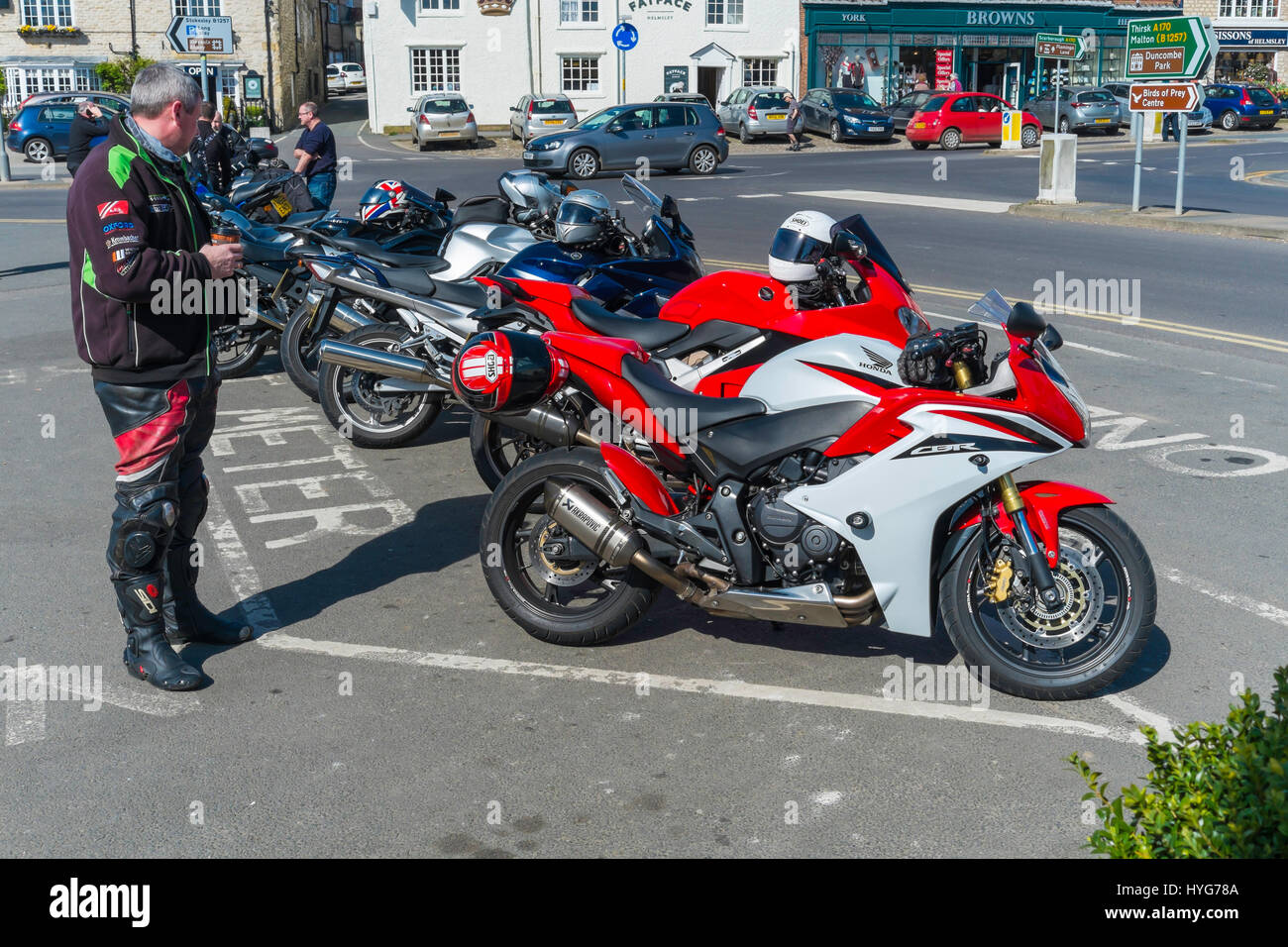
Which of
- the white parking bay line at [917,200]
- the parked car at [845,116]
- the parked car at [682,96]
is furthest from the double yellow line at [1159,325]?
the parked car at [845,116]

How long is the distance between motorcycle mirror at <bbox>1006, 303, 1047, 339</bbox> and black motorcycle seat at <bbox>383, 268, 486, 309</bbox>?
3.81 metres

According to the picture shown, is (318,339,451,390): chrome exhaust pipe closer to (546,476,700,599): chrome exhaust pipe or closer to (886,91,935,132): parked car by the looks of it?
(546,476,700,599): chrome exhaust pipe

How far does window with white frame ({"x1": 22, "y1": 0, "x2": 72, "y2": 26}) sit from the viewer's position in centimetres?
5028

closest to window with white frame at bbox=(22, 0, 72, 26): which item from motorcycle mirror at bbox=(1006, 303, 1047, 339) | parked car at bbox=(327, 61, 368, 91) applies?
parked car at bbox=(327, 61, 368, 91)

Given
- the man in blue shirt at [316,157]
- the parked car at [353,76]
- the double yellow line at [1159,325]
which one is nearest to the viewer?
the double yellow line at [1159,325]

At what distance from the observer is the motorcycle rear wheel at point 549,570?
4.95 meters

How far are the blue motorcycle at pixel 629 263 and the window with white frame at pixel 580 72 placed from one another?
4187 cm

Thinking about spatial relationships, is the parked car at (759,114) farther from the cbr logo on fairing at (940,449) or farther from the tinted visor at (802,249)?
the cbr logo on fairing at (940,449)

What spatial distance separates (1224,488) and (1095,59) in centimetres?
5312

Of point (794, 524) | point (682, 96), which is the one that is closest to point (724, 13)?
point (682, 96)

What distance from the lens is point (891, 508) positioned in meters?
4.43
